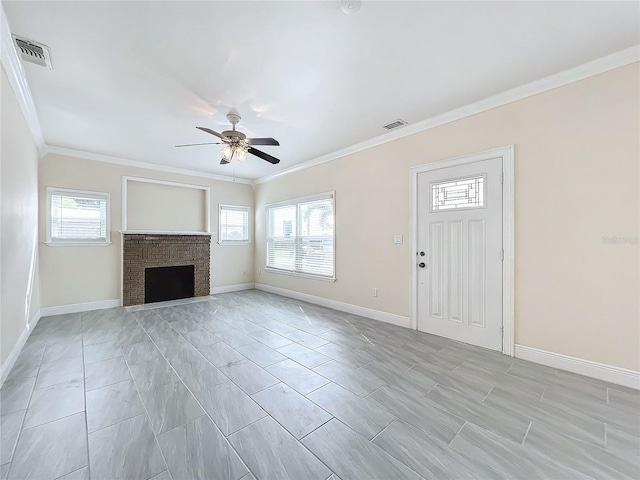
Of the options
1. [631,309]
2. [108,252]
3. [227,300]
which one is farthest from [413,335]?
[108,252]

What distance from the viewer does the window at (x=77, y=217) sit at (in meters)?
4.52

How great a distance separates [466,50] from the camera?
2.26 meters

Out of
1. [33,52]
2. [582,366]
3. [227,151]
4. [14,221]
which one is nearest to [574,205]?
[582,366]

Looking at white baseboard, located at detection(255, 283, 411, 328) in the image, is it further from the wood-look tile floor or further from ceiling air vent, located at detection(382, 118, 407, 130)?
ceiling air vent, located at detection(382, 118, 407, 130)

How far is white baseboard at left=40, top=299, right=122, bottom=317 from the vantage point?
4.43m

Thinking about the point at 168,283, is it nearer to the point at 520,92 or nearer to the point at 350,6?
the point at 350,6

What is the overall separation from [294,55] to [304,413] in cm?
282

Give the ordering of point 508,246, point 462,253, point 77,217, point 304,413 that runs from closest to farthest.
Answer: point 304,413 → point 508,246 → point 462,253 → point 77,217

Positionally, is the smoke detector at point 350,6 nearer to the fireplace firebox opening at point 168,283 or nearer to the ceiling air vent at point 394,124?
the ceiling air vent at point 394,124

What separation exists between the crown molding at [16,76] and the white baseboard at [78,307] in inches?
106

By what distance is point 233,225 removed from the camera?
22.0 ft

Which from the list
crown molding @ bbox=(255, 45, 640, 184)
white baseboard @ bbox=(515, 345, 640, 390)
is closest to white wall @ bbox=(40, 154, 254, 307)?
crown molding @ bbox=(255, 45, 640, 184)

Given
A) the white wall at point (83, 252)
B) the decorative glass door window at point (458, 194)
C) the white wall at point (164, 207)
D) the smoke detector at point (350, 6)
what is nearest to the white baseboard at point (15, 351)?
the white wall at point (83, 252)

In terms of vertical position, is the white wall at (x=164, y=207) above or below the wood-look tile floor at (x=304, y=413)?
above
